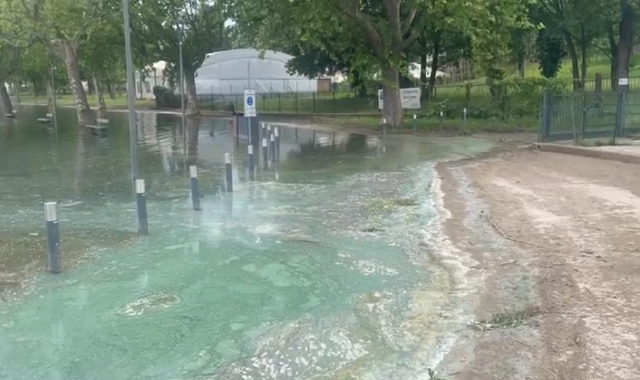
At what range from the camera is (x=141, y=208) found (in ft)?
32.0

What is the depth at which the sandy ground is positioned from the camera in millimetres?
5285

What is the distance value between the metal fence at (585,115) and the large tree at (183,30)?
25831 millimetres

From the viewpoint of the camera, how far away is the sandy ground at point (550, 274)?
529 cm

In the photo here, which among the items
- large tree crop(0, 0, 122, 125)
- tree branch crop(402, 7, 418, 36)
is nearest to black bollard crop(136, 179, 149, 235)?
tree branch crop(402, 7, 418, 36)

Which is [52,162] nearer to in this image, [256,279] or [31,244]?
[31,244]

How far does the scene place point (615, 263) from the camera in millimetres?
7672

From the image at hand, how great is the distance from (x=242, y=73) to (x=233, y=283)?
4847cm

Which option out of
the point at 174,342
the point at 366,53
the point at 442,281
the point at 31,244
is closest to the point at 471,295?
the point at 442,281

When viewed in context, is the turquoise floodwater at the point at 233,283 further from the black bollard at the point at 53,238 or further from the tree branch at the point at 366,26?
the tree branch at the point at 366,26

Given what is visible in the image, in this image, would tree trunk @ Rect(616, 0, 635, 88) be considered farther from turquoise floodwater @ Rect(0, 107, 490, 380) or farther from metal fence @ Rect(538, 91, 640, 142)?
turquoise floodwater @ Rect(0, 107, 490, 380)

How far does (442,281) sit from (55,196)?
904 cm

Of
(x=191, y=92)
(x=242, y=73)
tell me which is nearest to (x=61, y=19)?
(x=191, y=92)

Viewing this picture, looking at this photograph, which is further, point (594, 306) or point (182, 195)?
point (182, 195)

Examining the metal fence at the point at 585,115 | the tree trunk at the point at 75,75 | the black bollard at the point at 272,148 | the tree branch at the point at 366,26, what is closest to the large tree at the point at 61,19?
the tree trunk at the point at 75,75
